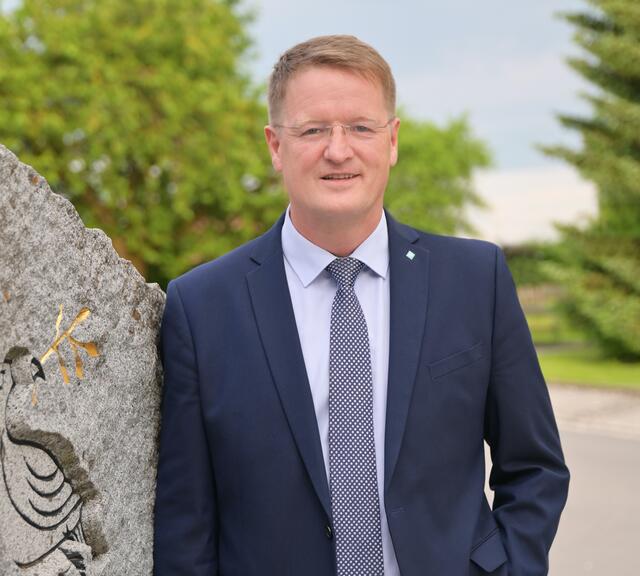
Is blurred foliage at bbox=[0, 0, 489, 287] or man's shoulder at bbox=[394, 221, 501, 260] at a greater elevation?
blurred foliage at bbox=[0, 0, 489, 287]

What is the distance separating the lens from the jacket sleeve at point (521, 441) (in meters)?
2.27

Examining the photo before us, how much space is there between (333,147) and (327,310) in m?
0.41

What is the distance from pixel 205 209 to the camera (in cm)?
2216

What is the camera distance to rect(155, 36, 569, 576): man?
2.12 m

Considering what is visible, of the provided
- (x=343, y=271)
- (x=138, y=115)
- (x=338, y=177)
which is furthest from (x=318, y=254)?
(x=138, y=115)

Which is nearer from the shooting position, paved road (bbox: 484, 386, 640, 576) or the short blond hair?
the short blond hair

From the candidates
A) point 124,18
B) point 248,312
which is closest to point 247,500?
point 248,312

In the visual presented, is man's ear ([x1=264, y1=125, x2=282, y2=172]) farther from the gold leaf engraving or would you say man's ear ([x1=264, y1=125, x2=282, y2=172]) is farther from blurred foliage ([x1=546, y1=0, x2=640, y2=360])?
blurred foliage ([x1=546, y1=0, x2=640, y2=360])

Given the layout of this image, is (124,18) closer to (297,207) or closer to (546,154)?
(546,154)

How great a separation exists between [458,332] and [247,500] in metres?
0.67

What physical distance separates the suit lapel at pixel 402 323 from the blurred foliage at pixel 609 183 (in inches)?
618

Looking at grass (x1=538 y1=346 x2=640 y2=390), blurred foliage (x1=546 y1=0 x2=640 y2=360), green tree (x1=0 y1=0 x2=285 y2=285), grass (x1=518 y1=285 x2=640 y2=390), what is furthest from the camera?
green tree (x1=0 y1=0 x2=285 y2=285)

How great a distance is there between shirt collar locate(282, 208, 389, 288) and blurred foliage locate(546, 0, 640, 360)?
15751mm

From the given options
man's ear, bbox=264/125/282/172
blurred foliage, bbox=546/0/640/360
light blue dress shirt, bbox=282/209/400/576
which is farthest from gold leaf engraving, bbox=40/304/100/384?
blurred foliage, bbox=546/0/640/360
